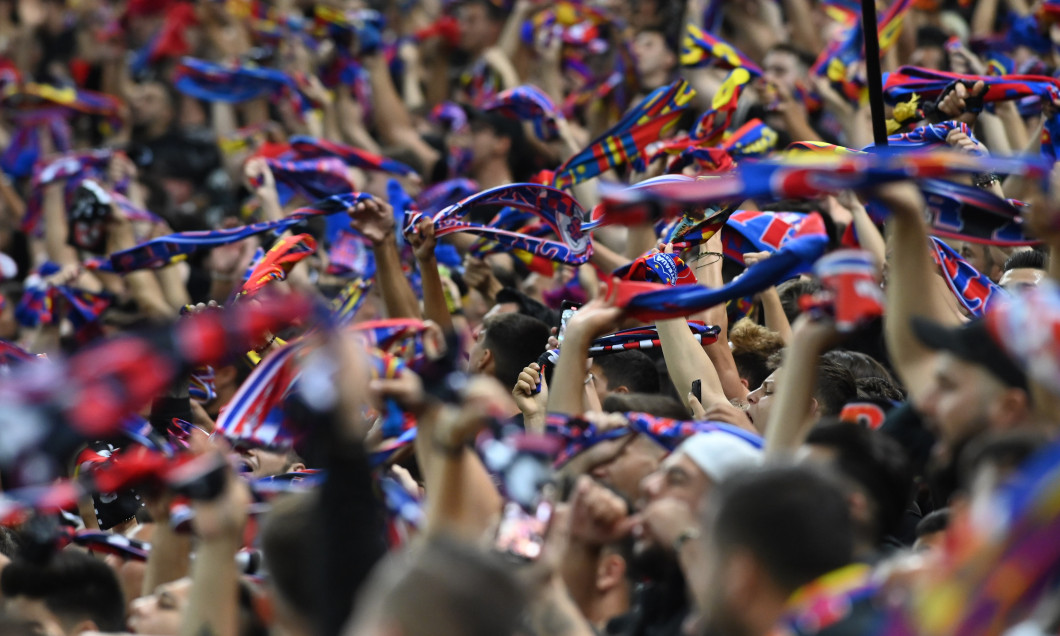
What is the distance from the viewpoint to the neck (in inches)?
351

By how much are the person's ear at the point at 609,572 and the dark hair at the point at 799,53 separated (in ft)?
18.0

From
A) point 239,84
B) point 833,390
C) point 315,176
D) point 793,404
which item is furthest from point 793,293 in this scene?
point 239,84

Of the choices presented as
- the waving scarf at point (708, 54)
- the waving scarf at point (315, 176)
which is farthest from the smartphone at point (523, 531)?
the waving scarf at point (708, 54)

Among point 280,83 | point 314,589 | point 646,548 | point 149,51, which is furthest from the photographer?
point 149,51

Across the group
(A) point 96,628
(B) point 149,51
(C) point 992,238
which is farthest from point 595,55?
(A) point 96,628

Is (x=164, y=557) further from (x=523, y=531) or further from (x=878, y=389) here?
(x=878, y=389)

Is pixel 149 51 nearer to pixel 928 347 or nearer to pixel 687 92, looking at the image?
pixel 687 92

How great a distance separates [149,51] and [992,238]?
9512 mm

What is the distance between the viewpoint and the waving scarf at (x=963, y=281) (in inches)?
205

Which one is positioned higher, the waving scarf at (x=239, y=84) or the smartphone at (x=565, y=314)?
the smartphone at (x=565, y=314)

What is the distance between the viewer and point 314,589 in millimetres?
3055

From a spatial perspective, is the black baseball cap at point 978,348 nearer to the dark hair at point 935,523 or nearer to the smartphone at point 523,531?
the dark hair at point 935,523

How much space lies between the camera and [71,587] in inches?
161

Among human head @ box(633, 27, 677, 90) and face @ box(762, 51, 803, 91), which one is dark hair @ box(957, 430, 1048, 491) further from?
human head @ box(633, 27, 677, 90)
